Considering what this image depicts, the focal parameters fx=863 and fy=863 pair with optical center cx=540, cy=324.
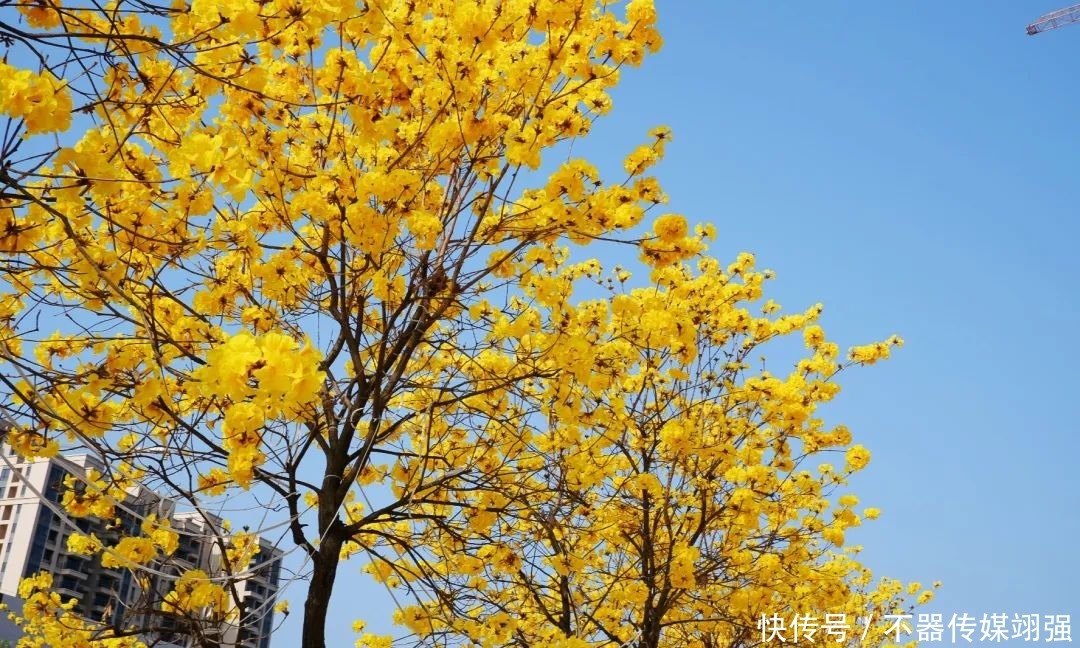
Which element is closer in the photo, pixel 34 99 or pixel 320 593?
pixel 34 99

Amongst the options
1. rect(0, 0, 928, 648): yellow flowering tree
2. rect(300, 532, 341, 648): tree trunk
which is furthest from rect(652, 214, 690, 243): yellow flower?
rect(300, 532, 341, 648): tree trunk

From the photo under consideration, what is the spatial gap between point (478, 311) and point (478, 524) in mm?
1085

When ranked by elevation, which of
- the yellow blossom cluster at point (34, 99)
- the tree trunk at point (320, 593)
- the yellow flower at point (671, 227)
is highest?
the yellow flower at point (671, 227)

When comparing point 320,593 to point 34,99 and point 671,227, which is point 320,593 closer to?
point 671,227

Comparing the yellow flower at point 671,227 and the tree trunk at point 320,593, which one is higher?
the yellow flower at point 671,227

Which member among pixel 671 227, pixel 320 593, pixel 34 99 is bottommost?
pixel 320 593

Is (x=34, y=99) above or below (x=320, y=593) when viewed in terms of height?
above

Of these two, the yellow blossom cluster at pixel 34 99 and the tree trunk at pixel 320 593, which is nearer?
the yellow blossom cluster at pixel 34 99

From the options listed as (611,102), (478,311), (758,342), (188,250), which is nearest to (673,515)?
(758,342)

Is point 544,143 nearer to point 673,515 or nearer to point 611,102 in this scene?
point 611,102

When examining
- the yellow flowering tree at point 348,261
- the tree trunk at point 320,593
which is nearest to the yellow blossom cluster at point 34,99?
the yellow flowering tree at point 348,261

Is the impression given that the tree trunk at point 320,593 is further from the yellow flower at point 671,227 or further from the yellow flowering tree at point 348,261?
the yellow flower at point 671,227

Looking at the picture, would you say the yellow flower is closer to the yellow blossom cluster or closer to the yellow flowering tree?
the yellow flowering tree

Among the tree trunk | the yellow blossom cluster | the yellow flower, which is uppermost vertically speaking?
the yellow flower
